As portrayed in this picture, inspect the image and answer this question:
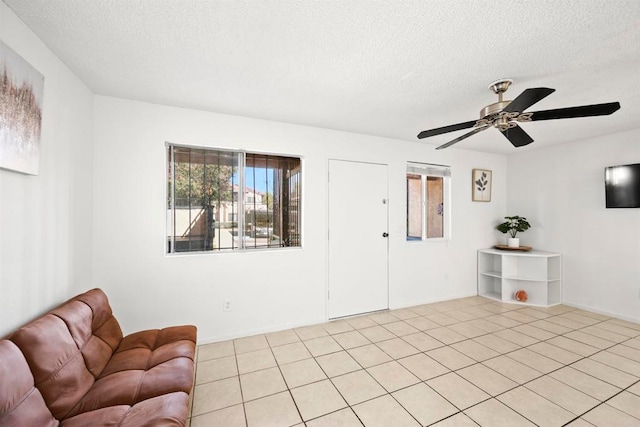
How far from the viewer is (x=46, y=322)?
146 centimetres

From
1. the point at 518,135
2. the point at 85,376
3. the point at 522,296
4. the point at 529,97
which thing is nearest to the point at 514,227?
the point at 522,296

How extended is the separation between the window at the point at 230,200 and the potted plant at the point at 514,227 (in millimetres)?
3525

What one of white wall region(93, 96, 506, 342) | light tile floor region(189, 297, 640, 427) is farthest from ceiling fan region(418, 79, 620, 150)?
light tile floor region(189, 297, 640, 427)

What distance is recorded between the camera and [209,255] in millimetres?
2863

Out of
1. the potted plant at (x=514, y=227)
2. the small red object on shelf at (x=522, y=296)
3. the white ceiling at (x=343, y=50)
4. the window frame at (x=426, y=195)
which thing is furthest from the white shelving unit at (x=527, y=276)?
the white ceiling at (x=343, y=50)

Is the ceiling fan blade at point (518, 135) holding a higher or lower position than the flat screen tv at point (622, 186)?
higher

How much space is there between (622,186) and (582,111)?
9.15 feet

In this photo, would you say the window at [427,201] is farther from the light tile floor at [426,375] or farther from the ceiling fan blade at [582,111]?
the ceiling fan blade at [582,111]

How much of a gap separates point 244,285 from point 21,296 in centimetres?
173

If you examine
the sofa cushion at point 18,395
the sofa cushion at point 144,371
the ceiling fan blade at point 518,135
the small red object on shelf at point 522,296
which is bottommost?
the small red object on shelf at point 522,296

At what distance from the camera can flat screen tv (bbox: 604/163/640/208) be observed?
334 cm

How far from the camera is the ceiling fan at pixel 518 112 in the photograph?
5.27 ft

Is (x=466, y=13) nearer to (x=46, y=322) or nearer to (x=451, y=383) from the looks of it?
(x=451, y=383)

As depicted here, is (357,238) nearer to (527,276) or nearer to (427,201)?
(427,201)
